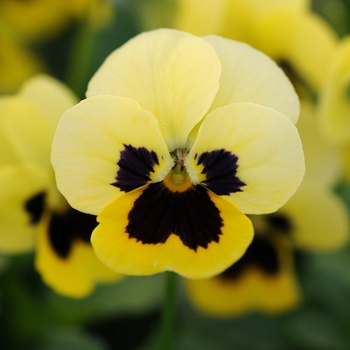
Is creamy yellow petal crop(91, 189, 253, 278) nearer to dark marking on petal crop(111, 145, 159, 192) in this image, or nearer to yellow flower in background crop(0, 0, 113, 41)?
dark marking on petal crop(111, 145, 159, 192)

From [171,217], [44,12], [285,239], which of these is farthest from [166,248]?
[44,12]

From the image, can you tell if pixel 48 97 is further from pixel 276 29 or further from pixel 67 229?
pixel 276 29

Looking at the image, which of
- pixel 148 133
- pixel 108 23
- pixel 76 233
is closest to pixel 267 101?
pixel 148 133

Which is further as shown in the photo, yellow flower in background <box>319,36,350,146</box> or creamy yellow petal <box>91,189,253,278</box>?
yellow flower in background <box>319,36,350,146</box>

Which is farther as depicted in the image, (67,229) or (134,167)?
(67,229)

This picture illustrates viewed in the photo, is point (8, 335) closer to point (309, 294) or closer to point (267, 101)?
point (309, 294)

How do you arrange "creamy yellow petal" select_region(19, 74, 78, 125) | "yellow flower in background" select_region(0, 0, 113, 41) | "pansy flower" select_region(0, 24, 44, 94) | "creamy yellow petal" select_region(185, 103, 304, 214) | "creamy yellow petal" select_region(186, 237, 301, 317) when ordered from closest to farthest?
1. "creamy yellow petal" select_region(185, 103, 304, 214)
2. "creamy yellow petal" select_region(19, 74, 78, 125)
3. "creamy yellow petal" select_region(186, 237, 301, 317)
4. "yellow flower in background" select_region(0, 0, 113, 41)
5. "pansy flower" select_region(0, 24, 44, 94)

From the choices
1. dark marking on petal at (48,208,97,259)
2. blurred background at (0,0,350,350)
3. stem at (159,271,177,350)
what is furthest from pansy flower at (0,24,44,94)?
stem at (159,271,177,350)
